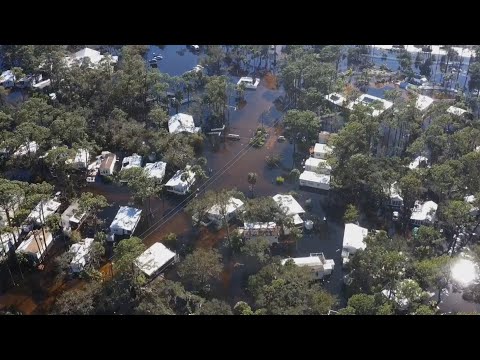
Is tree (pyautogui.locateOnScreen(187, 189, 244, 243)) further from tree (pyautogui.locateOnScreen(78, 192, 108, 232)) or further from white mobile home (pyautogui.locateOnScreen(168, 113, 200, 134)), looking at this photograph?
white mobile home (pyautogui.locateOnScreen(168, 113, 200, 134))

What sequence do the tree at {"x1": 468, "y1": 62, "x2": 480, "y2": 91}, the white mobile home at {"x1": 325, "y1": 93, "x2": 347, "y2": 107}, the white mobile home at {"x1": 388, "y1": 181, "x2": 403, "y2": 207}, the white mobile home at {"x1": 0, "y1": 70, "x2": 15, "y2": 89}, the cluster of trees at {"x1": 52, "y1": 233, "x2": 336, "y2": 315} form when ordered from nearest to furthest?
the cluster of trees at {"x1": 52, "y1": 233, "x2": 336, "y2": 315}, the white mobile home at {"x1": 388, "y1": 181, "x2": 403, "y2": 207}, the white mobile home at {"x1": 325, "y1": 93, "x2": 347, "y2": 107}, the tree at {"x1": 468, "y1": 62, "x2": 480, "y2": 91}, the white mobile home at {"x1": 0, "y1": 70, "x2": 15, "y2": 89}

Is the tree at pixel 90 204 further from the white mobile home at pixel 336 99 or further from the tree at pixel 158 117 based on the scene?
the white mobile home at pixel 336 99

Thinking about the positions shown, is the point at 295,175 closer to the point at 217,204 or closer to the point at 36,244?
the point at 217,204

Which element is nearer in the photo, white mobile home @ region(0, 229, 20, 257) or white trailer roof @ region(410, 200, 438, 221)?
white mobile home @ region(0, 229, 20, 257)

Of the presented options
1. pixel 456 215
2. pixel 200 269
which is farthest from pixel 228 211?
pixel 456 215

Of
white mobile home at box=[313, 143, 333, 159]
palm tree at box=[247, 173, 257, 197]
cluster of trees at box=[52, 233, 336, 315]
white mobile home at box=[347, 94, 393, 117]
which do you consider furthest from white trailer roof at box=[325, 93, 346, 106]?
cluster of trees at box=[52, 233, 336, 315]

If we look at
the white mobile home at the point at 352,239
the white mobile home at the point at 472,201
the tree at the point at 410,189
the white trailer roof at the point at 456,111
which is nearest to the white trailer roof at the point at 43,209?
the white mobile home at the point at 352,239
